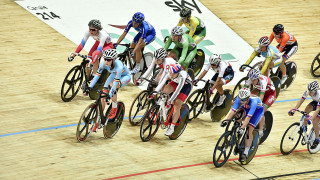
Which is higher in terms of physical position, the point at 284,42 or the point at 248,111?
the point at 284,42

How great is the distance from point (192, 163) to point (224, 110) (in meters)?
2.08

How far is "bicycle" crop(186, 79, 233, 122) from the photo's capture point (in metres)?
11.0

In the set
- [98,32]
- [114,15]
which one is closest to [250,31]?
[114,15]

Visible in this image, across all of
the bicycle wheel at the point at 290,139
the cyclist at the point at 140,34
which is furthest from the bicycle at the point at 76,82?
the bicycle wheel at the point at 290,139

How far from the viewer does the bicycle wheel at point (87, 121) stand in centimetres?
933

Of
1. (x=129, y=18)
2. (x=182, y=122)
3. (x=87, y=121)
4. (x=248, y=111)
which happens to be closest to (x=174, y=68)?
(x=182, y=122)

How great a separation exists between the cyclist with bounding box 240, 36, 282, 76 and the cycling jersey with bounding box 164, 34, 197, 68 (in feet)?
3.45

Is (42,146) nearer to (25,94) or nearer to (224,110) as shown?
(25,94)

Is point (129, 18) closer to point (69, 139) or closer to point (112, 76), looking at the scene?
point (112, 76)

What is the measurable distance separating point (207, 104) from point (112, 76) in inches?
85.5

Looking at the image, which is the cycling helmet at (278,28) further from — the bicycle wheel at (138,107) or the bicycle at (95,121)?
the bicycle at (95,121)

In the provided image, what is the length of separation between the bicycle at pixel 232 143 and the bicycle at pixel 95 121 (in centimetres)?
171

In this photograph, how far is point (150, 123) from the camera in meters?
9.87

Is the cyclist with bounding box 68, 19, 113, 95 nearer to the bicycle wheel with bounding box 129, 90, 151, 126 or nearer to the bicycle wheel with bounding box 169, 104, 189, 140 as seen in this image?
the bicycle wheel with bounding box 129, 90, 151, 126
